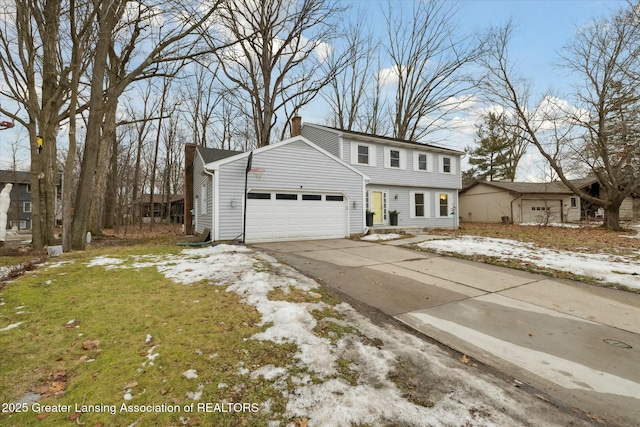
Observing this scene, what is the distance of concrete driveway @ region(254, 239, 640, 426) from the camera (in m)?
2.61

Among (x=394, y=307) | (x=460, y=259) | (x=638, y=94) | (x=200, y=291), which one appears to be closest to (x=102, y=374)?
(x=200, y=291)

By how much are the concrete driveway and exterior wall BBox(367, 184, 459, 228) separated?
9.83 meters

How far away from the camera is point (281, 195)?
11586 millimetres

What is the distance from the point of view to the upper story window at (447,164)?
19.3 metres

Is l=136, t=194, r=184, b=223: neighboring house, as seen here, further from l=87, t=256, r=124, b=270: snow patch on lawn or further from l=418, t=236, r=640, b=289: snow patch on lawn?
l=418, t=236, r=640, b=289: snow patch on lawn

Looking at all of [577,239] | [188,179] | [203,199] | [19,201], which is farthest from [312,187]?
[19,201]

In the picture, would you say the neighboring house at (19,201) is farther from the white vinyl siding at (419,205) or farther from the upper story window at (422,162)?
the upper story window at (422,162)

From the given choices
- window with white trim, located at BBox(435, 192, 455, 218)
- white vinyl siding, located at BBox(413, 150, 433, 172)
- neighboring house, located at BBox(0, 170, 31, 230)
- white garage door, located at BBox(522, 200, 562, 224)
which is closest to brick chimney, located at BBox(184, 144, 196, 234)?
white vinyl siding, located at BBox(413, 150, 433, 172)

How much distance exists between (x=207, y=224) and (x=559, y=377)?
36.9 ft

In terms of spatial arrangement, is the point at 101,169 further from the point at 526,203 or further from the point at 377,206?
the point at 526,203

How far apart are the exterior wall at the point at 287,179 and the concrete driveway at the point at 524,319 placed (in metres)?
4.27

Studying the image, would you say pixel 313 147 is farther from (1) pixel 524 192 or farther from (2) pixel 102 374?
(1) pixel 524 192

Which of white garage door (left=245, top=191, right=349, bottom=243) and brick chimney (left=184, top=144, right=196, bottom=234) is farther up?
brick chimney (left=184, top=144, right=196, bottom=234)

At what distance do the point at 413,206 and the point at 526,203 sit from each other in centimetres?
1343
